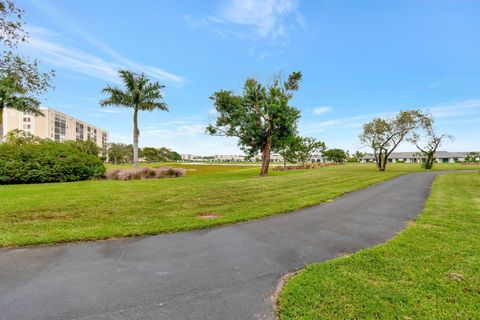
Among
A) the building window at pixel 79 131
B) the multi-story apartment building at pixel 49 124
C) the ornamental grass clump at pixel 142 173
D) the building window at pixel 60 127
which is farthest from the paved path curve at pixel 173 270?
the building window at pixel 79 131

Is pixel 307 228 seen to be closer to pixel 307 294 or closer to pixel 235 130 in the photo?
pixel 307 294

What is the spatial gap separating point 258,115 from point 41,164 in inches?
727

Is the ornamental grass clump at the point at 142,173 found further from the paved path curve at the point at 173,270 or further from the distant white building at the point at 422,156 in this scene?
the distant white building at the point at 422,156

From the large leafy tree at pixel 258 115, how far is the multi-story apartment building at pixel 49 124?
271 ft

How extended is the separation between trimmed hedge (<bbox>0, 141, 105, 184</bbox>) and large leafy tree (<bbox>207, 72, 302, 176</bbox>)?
1288 centimetres

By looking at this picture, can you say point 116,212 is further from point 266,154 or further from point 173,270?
point 266,154

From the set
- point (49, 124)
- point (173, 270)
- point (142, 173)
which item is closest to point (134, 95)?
point (142, 173)

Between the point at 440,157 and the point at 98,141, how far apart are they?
184593 mm

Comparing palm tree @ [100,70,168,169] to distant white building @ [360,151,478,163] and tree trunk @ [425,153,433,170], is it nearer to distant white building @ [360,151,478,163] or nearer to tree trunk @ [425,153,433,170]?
tree trunk @ [425,153,433,170]

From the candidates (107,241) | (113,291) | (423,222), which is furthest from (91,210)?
(423,222)

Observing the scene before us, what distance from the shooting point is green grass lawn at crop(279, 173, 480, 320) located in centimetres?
265

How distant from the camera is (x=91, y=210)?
754cm

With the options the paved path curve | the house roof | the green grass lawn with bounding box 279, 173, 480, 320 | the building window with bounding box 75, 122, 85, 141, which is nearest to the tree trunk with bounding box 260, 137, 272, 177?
the paved path curve

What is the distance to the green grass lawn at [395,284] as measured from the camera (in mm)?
2654
